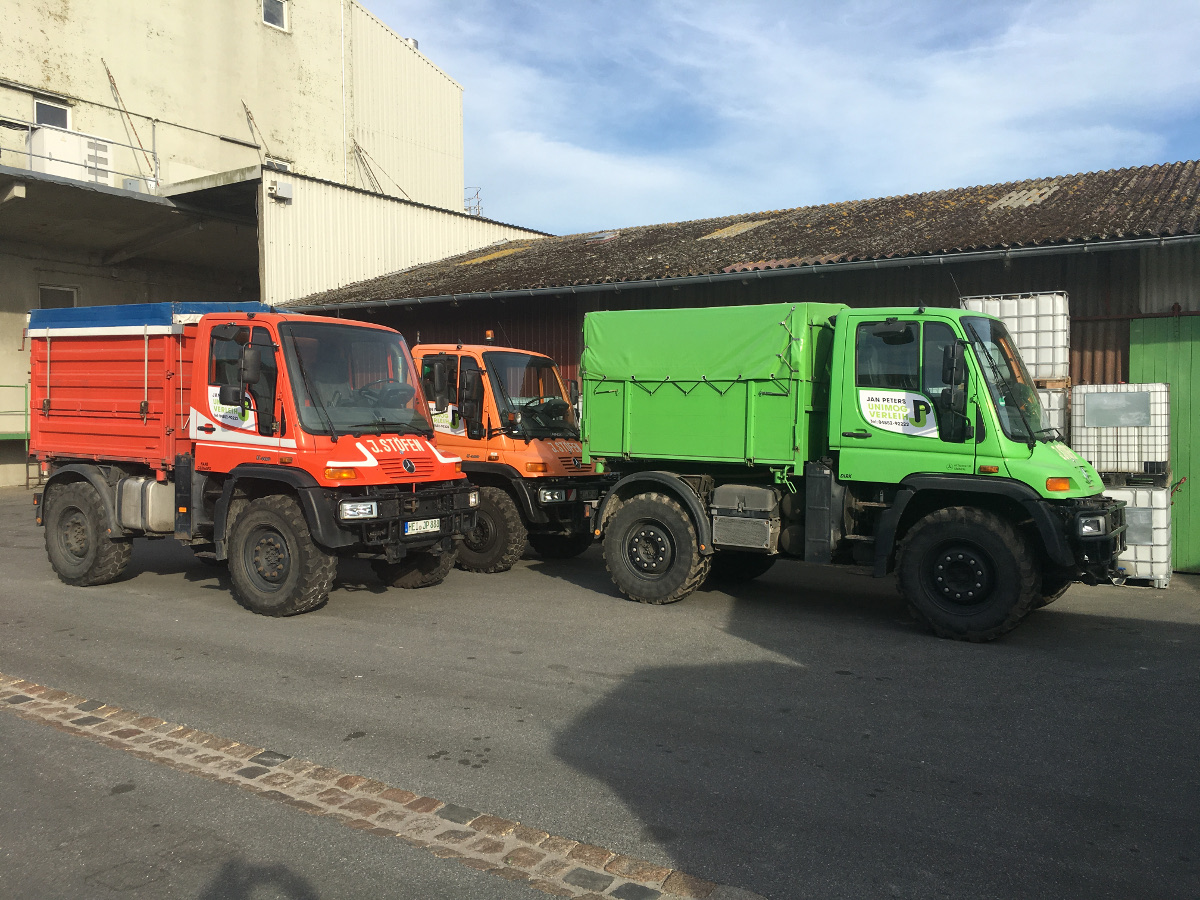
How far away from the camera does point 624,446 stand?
891 centimetres

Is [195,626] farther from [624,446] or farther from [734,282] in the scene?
[734,282]

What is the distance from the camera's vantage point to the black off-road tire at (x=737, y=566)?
9664 millimetres

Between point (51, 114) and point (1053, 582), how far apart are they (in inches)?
882

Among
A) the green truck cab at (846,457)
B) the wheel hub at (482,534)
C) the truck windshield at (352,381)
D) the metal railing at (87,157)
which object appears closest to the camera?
the green truck cab at (846,457)

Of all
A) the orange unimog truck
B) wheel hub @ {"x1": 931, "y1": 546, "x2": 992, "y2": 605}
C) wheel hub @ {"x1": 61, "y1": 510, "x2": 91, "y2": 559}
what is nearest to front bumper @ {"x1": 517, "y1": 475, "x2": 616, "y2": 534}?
the orange unimog truck

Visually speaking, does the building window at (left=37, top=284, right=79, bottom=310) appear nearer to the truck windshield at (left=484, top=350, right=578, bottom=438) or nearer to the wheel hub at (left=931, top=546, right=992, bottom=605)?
the truck windshield at (left=484, top=350, right=578, bottom=438)

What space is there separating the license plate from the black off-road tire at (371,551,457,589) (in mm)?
807

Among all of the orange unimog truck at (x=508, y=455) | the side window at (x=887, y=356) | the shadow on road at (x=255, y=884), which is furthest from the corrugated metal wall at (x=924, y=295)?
the shadow on road at (x=255, y=884)

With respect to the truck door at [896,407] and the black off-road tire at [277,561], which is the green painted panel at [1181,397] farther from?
the black off-road tire at [277,561]

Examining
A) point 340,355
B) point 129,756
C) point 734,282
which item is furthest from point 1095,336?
point 129,756

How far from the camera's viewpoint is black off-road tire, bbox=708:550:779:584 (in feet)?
31.7

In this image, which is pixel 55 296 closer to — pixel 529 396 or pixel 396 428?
pixel 529 396

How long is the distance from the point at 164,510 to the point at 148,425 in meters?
0.84

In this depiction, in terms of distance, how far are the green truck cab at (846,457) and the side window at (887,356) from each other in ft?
0.04
